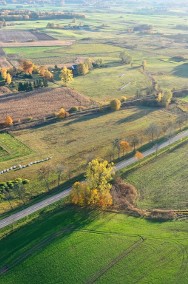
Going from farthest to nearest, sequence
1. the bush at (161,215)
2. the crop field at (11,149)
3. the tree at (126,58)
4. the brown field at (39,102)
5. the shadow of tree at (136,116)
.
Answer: the tree at (126,58) → the brown field at (39,102) → the shadow of tree at (136,116) → the crop field at (11,149) → the bush at (161,215)

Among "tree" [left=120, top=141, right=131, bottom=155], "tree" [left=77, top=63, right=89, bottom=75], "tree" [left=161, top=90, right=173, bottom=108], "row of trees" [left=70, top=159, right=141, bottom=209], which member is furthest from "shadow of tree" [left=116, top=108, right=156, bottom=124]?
"tree" [left=77, top=63, right=89, bottom=75]

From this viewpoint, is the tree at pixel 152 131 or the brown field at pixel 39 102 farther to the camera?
the brown field at pixel 39 102

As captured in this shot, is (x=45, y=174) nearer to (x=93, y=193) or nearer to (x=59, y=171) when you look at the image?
(x=59, y=171)

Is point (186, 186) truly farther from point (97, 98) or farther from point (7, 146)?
point (97, 98)

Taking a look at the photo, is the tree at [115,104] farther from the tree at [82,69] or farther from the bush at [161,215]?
the bush at [161,215]

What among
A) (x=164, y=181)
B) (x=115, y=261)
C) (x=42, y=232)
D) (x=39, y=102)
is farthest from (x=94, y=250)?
(x=39, y=102)

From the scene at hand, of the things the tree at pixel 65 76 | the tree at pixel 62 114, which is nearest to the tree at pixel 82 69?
the tree at pixel 65 76

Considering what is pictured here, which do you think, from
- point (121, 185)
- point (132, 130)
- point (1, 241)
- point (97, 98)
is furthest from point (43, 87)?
point (1, 241)
